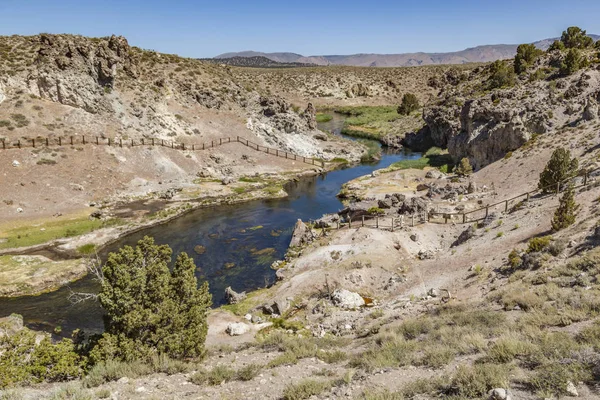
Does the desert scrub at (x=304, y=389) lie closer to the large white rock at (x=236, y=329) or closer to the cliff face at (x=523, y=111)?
the large white rock at (x=236, y=329)

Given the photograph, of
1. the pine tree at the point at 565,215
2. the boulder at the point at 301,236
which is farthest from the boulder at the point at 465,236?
the boulder at the point at 301,236

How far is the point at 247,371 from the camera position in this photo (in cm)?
1310

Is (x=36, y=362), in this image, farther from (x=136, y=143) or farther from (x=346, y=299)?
(x=136, y=143)

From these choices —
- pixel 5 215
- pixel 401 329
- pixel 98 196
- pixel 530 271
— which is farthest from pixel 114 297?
pixel 98 196

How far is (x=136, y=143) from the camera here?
184ft

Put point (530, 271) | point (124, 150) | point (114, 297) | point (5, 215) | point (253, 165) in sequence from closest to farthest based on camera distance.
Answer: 1. point (114, 297)
2. point (530, 271)
3. point (5, 215)
4. point (124, 150)
5. point (253, 165)

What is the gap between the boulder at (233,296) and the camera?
27.0 m

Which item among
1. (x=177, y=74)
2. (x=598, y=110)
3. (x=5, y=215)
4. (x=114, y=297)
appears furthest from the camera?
(x=177, y=74)

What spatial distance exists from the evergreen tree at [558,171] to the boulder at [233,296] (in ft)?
80.2

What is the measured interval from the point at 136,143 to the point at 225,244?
1073 inches

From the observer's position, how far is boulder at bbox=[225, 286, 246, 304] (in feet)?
88.5

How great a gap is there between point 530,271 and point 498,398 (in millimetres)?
13713

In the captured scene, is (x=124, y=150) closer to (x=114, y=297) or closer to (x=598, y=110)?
(x=114, y=297)

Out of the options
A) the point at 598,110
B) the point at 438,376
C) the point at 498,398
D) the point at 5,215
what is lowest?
the point at 5,215
